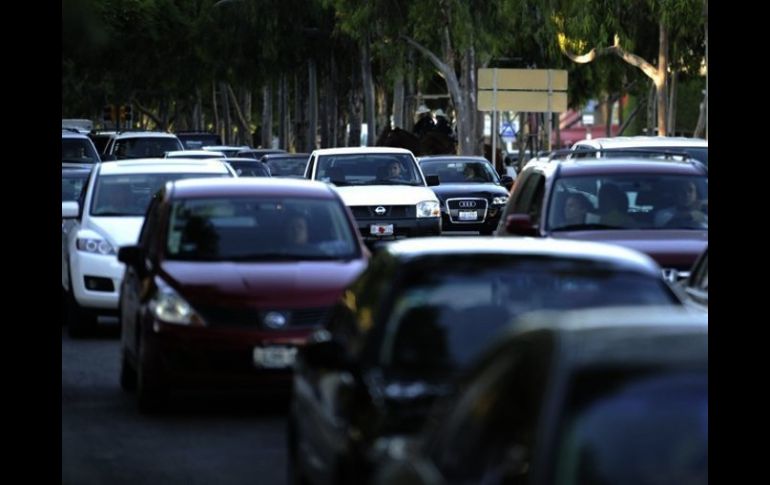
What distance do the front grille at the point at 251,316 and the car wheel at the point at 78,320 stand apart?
5955mm

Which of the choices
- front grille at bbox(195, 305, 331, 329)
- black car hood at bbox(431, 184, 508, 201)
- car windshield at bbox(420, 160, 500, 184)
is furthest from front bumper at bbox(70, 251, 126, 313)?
car windshield at bbox(420, 160, 500, 184)

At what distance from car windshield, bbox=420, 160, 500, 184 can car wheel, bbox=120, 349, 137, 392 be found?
75.8ft

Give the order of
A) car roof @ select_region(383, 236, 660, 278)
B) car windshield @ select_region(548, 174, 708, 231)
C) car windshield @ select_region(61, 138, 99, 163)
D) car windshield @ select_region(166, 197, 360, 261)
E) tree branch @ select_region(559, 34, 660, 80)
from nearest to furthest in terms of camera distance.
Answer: car roof @ select_region(383, 236, 660, 278) < car windshield @ select_region(166, 197, 360, 261) < car windshield @ select_region(548, 174, 708, 231) < car windshield @ select_region(61, 138, 99, 163) < tree branch @ select_region(559, 34, 660, 80)

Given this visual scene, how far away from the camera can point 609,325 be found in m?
5.04

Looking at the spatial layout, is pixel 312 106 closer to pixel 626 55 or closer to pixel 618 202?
pixel 626 55

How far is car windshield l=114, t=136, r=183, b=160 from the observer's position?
4378 cm

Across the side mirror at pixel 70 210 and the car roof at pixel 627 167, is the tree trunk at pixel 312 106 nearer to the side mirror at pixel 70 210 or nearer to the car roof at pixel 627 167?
the side mirror at pixel 70 210

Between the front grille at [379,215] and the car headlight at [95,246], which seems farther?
the front grille at [379,215]

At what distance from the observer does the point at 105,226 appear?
1881cm

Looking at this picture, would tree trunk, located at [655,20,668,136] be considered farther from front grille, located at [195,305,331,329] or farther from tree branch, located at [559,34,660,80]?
front grille, located at [195,305,331,329]

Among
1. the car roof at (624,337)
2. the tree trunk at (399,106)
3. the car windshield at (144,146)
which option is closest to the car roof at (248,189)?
the car roof at (624,337)

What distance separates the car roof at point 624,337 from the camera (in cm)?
480
